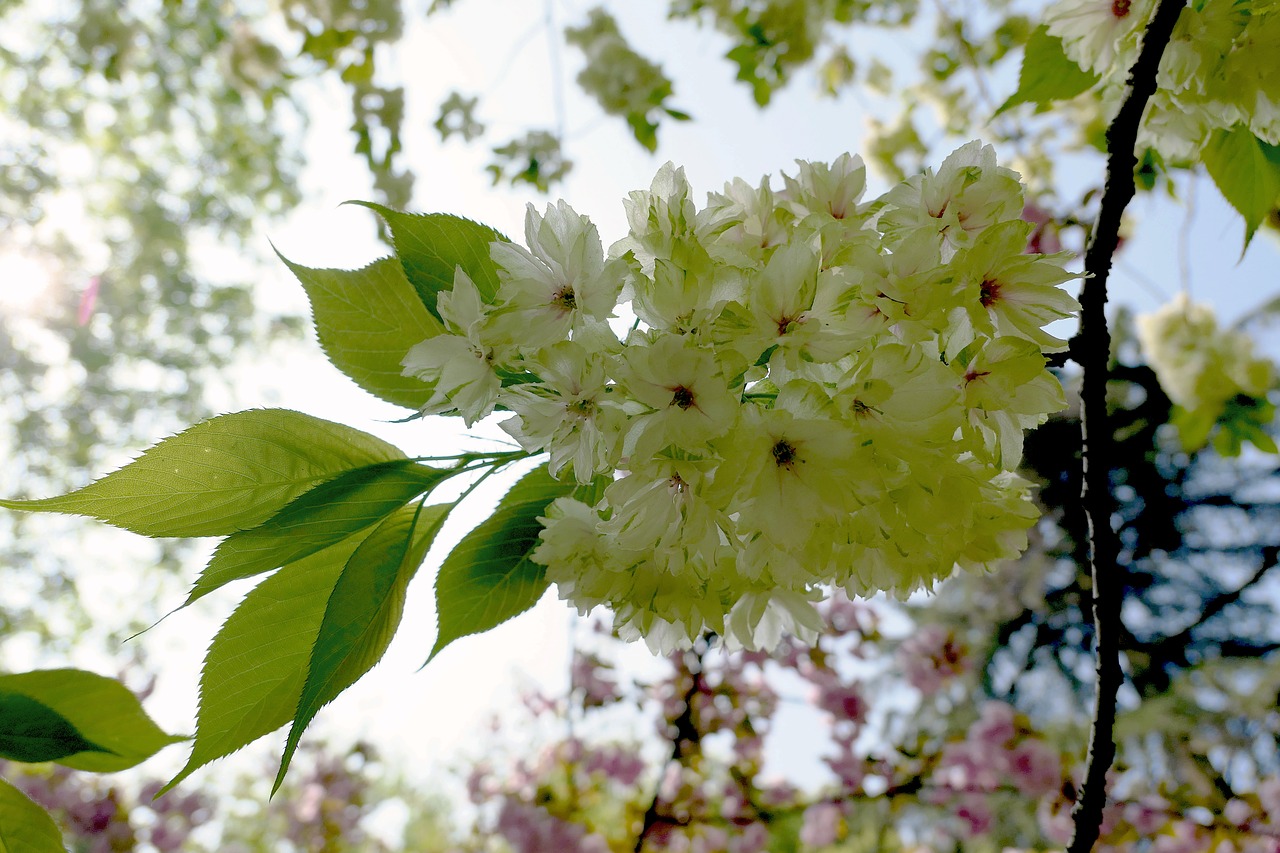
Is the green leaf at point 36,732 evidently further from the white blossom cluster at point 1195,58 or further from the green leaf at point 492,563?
the white blossom cluster at point 1195,58

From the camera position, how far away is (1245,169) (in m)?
0.81

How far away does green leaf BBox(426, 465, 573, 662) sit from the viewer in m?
0.67

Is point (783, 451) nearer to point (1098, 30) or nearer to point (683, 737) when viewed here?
point (1098, 30)

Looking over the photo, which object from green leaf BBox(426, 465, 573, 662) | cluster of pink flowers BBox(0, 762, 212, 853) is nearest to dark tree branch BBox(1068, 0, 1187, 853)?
green leaf BBox(426, 465, 573, 662)

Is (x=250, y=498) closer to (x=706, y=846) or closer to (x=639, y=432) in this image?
(x=639, y=432)

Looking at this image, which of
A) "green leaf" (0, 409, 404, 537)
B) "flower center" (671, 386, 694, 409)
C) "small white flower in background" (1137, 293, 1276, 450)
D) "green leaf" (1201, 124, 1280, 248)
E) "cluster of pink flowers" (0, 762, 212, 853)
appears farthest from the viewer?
"cluster of pink flowers" (0, 762, 212, 853)

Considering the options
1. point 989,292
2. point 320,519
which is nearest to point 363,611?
point 320,519

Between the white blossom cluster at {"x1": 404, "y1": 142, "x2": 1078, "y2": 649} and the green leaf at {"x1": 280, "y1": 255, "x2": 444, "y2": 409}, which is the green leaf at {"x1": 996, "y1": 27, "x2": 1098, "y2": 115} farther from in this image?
the green leaf at {"x1": 280, "y1": 255, "x2": 444, "y2": 409}

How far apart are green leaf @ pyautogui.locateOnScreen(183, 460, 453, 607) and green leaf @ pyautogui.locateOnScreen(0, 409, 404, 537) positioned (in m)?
0.03

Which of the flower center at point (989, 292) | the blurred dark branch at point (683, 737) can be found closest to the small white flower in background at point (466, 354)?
the flower center at point (989, 292)

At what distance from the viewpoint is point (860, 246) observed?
1.59 ft

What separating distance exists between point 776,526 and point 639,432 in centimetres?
10

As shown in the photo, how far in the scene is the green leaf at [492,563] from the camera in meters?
0.67

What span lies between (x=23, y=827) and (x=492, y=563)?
0.45 metres
